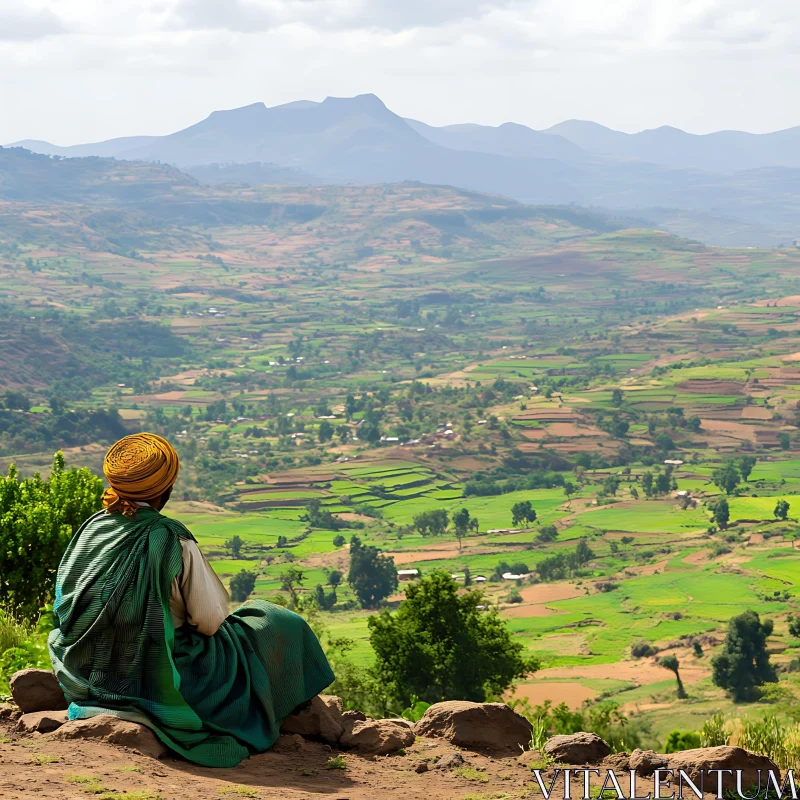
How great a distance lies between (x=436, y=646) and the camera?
12.7m

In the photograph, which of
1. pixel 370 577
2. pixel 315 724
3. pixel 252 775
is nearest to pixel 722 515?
pixel 370 577

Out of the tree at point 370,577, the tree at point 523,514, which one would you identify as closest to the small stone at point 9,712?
the tree at point 370,577

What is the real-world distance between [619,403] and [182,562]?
8672 cm

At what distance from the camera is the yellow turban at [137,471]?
Result: 14.3ft

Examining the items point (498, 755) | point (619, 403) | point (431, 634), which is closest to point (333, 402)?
point (619, 403)

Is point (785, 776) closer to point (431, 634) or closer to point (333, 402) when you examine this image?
→ point (431, 634)

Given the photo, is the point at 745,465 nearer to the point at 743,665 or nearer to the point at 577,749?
the point at 743,665

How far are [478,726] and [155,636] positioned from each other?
1600mm

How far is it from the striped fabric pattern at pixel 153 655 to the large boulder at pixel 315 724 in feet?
0.59

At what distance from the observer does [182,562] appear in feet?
A: 14.2

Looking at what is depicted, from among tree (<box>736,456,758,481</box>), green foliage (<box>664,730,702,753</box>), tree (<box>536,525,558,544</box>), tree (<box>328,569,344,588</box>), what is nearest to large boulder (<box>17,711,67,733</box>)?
green foliage (<box>664,730,702,753</box>)

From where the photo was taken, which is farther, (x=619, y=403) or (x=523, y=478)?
(x=619, y=403)

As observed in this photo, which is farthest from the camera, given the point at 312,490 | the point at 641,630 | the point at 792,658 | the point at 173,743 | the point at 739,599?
the point at 312,490

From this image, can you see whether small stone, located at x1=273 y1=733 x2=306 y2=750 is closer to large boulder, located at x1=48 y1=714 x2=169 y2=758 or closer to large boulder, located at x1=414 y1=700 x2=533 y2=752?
large boulder, located at x1=48 y1=714 x2=169 y2=758
